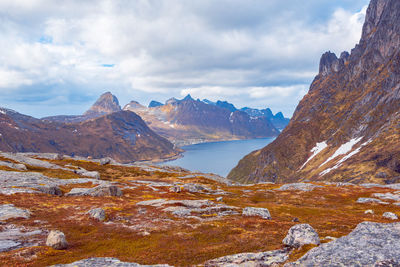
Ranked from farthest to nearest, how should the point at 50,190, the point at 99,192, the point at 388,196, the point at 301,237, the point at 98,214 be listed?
the point at 388,196 → the point at 99,192 → the point at 50,190 → the point at 98,214 → the point at 301,237

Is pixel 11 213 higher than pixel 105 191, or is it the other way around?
pixel 11 213

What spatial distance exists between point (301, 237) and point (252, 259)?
498 centimetres

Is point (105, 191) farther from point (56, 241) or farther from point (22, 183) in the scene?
point (56, 241)

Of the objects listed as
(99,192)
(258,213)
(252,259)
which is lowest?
(258,213)


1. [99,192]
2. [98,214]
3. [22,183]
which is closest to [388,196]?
[98,214]

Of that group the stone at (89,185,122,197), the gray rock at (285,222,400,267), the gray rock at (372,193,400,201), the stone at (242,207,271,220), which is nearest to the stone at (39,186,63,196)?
the stone at (89,185,122,197)

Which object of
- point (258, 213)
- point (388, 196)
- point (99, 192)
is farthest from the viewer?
point (388, 196)

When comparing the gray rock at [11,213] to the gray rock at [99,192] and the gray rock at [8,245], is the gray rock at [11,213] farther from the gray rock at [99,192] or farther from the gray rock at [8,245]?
the gray rock at [99,192]

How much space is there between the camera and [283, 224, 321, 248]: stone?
1944cm

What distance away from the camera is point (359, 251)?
15461 mm

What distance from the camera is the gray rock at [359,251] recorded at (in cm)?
1424

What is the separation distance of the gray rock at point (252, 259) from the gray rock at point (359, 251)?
252 cm

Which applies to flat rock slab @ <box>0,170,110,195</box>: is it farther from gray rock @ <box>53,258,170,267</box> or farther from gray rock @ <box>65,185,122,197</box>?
gray rock @ <box>53,258,170,267</box>


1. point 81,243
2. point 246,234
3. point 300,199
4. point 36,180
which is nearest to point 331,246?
point 246,234
